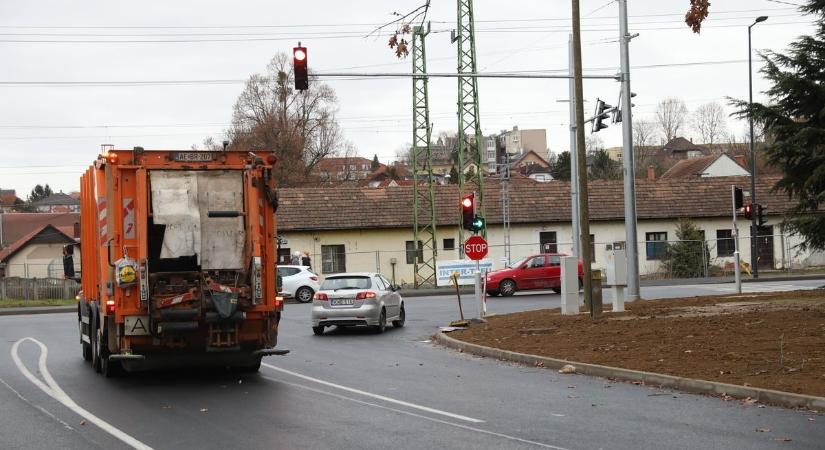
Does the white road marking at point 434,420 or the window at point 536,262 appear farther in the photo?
the window at point 536,262

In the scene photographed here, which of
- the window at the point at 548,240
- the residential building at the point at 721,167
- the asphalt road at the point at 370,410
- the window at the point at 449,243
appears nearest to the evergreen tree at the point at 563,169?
the residential building at the point at 721,167

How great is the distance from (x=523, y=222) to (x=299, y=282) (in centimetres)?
1837

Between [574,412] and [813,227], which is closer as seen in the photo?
[574,412]

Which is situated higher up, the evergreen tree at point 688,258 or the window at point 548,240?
the window at point 548,240

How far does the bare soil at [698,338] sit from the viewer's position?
1312 cm

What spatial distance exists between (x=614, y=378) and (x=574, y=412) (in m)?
3.24

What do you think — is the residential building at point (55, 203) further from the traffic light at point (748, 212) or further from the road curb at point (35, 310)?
the traffic light at point (748, 212)

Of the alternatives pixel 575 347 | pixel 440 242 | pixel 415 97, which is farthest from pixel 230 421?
pixel 440 242

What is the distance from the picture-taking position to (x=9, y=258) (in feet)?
241

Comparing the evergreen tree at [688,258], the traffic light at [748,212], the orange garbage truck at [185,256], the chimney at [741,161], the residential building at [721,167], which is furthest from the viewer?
the chimney at [741,161]

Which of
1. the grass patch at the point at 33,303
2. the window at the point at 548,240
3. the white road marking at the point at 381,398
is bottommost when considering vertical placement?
the white road marking at the point at 381,398

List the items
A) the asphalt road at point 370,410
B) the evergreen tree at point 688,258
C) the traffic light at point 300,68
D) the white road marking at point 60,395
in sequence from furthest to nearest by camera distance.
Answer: the evergreen tree at point 688,258 → the traffic light at point 300,68 → the white road marking at point 60,395 → the asphalt road at point 370,410

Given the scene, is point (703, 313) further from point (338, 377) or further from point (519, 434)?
point (519, 434)

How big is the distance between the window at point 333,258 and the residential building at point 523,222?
0.05 metres
